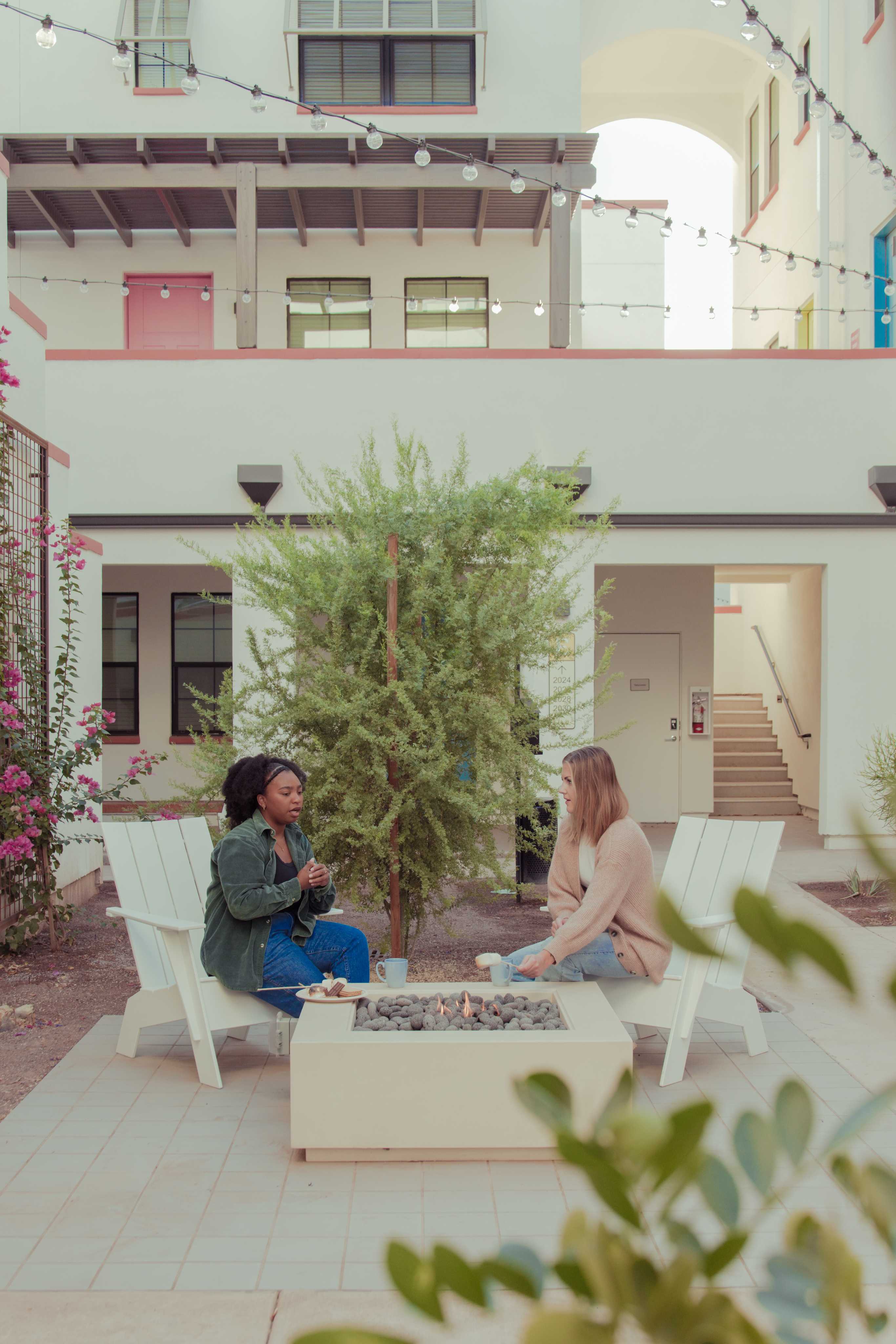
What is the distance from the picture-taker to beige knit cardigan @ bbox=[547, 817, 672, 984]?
4484 mm

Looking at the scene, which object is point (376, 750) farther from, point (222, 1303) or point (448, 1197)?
point (222, 1303)

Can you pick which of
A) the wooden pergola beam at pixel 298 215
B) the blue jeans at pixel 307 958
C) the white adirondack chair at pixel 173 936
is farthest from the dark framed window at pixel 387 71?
the blue jeans at pixel 307 958

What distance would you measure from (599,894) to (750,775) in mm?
10344

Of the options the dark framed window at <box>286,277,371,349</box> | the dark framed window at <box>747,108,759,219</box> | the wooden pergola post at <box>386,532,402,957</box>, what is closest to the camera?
the wooden pergola post at <box>386,532,402,957</box>

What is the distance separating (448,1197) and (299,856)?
69.6 inches

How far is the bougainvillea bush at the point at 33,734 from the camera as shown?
6059mm

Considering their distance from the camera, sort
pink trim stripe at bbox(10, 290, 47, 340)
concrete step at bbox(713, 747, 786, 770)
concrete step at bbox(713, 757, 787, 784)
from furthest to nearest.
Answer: concrete step at bbox(713, 747, 786, 770), concrete step at bbox(713, 757, 787, 784), pink trim stripe at bbox(10, 290, 47, 340)

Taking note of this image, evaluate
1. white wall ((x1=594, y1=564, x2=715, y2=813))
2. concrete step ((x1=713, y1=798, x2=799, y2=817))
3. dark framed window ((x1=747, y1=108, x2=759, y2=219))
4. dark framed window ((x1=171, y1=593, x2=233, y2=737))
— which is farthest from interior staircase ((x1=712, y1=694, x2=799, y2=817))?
dark framed window ((x1=747, y1=108, x2=759, y2=219))

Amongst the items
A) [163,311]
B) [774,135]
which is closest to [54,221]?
[163,311]

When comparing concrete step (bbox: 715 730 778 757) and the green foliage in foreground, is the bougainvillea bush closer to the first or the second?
the green foliage in foreground

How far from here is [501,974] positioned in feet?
15.0

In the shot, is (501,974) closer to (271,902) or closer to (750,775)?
(271,902)

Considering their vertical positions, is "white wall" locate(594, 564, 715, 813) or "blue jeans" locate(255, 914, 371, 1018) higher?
"white wall" locate(594, 564, 715, 813)

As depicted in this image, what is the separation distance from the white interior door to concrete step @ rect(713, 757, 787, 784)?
144 centimetres
